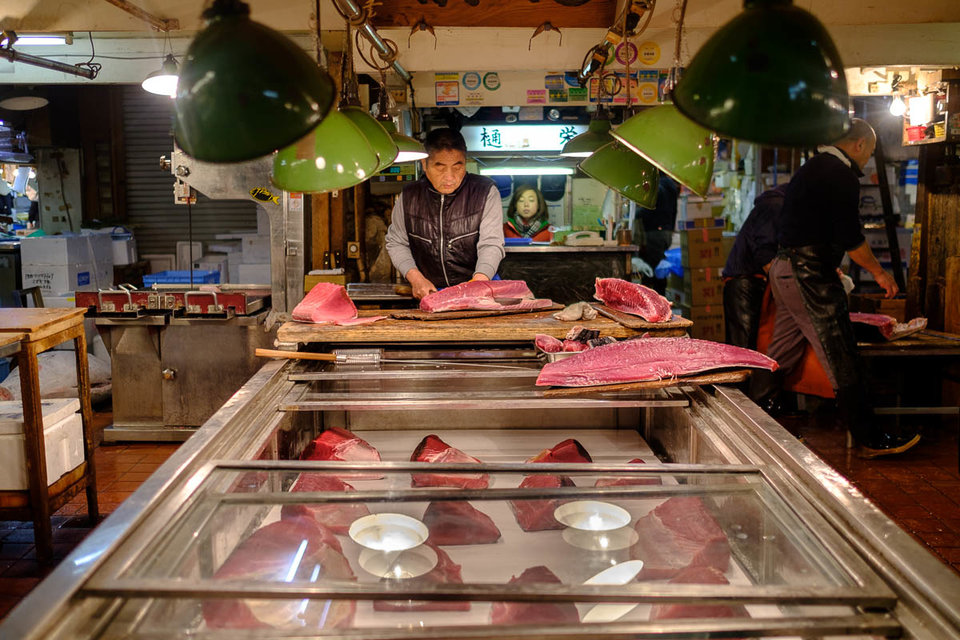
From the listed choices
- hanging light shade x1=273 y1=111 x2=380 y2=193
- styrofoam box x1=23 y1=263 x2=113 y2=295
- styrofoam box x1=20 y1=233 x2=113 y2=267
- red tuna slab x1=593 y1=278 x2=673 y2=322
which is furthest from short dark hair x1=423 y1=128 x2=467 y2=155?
styrofoam box x1=20 y1=233 x2=113 y2=267

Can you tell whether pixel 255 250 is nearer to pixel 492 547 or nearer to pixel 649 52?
pixel 649 52

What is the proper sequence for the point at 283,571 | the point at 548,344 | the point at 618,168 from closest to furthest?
the point at 283,571 → the point at 618,168 → the point at 548,344

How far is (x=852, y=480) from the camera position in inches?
201

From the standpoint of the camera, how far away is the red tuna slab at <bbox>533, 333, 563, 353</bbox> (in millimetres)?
3295

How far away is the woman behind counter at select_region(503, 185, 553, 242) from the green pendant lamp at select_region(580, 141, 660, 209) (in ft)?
24.1

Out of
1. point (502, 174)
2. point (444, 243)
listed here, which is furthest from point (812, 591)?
point (502, 174)

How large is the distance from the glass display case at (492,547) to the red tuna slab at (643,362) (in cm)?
13

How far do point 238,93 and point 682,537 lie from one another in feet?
4.50

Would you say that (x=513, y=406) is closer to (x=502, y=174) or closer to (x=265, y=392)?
(x=265, y=392)

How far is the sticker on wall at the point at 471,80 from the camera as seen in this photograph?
7520mm

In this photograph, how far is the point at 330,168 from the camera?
7.90ft

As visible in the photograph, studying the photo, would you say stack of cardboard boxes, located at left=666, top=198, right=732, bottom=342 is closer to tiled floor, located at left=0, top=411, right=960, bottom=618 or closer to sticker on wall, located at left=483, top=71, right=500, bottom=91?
tiled floor, located at left=0, top=411, right=960, bottom=618

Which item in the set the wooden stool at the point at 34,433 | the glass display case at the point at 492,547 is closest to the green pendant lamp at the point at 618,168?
the glass display case at the point at 492,547

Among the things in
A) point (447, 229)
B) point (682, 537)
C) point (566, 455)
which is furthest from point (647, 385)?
point (447, 229)
